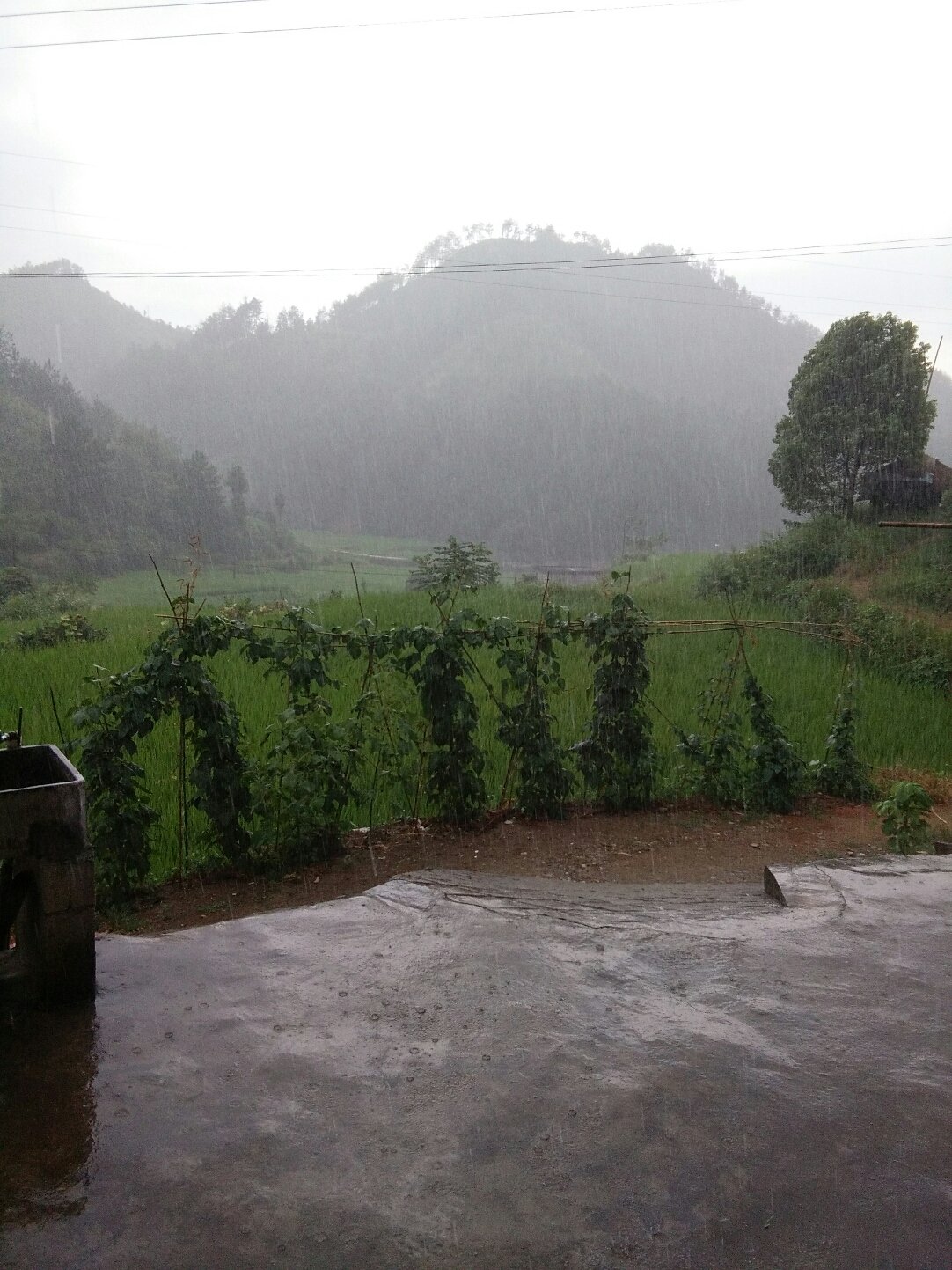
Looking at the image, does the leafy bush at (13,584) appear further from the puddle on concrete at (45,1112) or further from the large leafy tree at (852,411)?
the puddle on concrete at (45,1112)

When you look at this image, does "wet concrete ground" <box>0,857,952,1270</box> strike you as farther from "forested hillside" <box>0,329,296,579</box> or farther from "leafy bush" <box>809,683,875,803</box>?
"forested hillside" <box>0,329,296,579</box>

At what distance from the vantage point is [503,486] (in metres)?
57.6

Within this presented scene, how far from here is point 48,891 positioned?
2.47m

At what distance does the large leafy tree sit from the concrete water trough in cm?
1788

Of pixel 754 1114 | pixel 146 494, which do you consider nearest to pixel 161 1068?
pixel 754 1114

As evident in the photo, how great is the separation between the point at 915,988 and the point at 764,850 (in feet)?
8.30

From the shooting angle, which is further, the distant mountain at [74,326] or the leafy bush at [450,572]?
the distant mountain at [74,326]

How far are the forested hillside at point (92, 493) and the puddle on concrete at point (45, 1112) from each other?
97.9 feet

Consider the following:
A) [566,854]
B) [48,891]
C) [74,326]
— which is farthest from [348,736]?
[74,326]

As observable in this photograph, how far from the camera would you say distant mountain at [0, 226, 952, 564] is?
2183 inches

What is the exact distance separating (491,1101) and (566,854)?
9.14ft

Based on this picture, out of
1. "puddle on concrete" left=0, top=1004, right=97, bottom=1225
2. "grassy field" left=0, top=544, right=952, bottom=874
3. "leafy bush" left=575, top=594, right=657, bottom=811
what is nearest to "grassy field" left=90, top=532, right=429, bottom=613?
"grassy field" left=0, top=544, right=952, bottom=874

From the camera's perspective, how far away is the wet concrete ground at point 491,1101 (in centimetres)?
171

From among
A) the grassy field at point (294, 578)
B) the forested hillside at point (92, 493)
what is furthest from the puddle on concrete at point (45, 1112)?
the forested hillside at point (92, 493)
